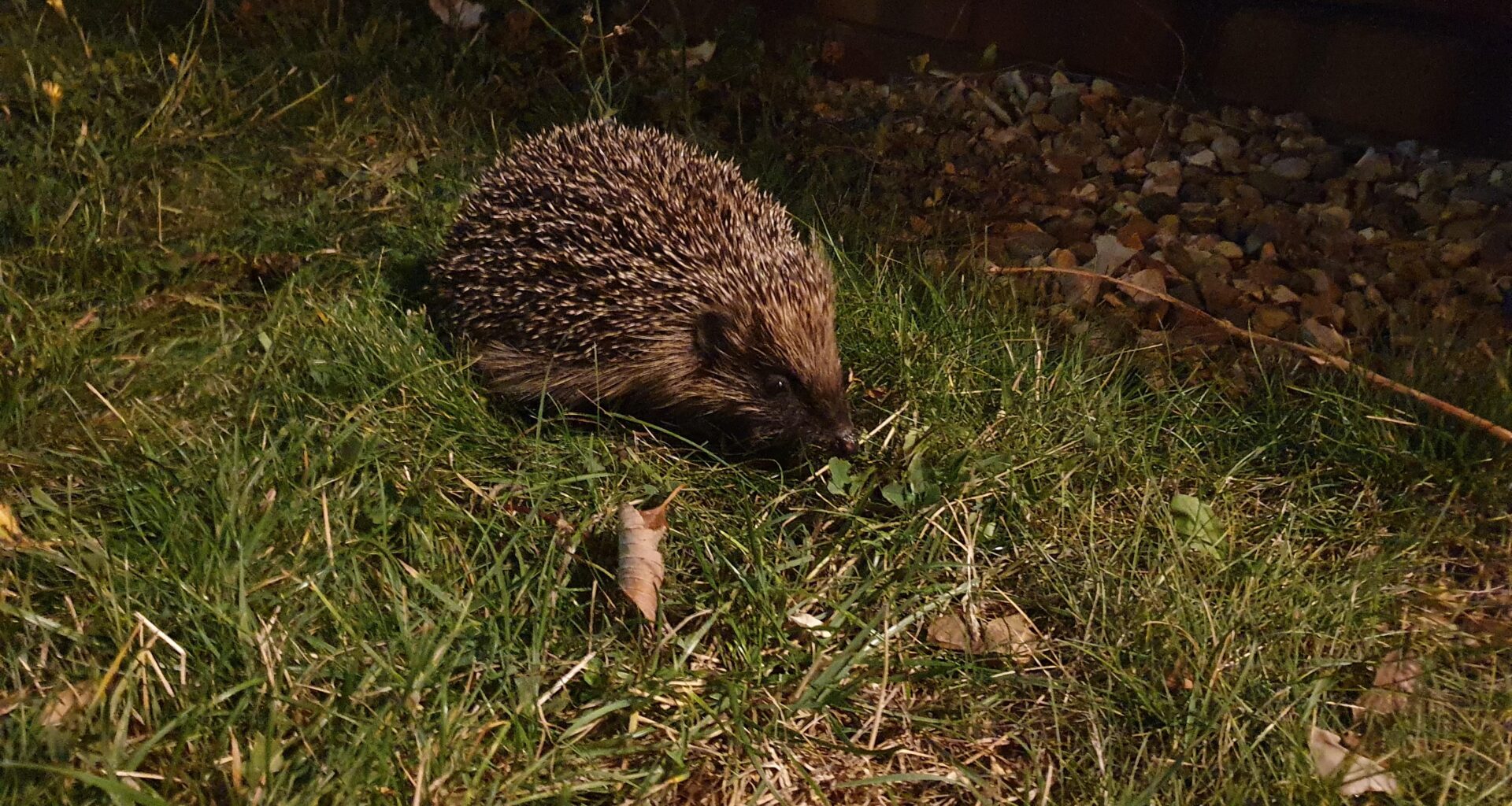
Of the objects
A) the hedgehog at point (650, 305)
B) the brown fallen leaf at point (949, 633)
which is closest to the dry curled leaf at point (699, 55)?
the hedgehog at point (650, 305)

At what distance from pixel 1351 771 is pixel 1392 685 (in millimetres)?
376

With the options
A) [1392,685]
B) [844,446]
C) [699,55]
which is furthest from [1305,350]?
[699,55]

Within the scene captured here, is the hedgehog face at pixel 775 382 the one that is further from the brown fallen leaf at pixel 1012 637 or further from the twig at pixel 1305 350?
the twig at pixel 1305 350

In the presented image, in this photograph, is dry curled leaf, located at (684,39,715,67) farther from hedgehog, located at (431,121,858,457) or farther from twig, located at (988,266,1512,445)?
twig, located at (988,266,1512,445)

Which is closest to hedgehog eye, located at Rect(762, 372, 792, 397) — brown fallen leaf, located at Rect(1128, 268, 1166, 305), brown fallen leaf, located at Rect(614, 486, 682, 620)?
brown fallen leaf, located at Rect(614, 486, 682, 620)

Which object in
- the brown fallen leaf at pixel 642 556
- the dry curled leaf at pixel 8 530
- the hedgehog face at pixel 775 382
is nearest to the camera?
the dry curled leaf at pixel 8 530

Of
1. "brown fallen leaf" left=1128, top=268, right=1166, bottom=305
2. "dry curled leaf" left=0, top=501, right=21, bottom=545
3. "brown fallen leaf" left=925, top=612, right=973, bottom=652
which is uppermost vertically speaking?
"brown fallen leaf" left=1128, top=268, right=1166, bottom=305

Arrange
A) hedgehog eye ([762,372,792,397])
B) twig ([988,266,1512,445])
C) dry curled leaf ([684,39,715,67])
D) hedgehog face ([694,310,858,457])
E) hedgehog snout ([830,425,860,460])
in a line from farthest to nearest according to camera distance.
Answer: dry curled leaf ([684,39,715,67]) → hedgehog eye ([762,372,792,397]) → hedgehog face ([694,310,858,457]) → hedgehog snout ([830,425,860,460]) → twig ([988,266,1512,445])

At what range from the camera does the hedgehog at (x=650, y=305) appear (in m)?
3.45

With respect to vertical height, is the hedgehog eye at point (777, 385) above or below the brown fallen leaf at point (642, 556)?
above

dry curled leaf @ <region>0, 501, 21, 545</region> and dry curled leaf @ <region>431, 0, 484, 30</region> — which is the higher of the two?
dry curled leaf @ <region>431, 0, 484, 30</region>

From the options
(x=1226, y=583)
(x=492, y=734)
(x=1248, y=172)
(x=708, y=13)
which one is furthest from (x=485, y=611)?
(x=708, y=13)

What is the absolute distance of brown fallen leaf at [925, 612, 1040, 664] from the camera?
2625 millimetres

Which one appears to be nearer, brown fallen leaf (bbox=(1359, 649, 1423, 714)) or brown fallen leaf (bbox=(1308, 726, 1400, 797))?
brown fallen leaf (bbox=(1308, 726, 1400, 797))
